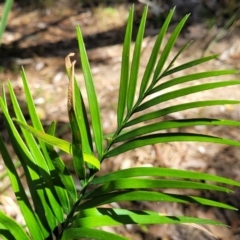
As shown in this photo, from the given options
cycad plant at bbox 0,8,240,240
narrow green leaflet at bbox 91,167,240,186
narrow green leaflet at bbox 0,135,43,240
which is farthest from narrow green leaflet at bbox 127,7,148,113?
narrow green leaflet at bbox 0,135,43,240

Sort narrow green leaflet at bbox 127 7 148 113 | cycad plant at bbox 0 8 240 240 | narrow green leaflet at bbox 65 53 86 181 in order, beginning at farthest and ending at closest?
narrow green leaflet at bbox 127 7 148 113, cycad plant at bbox 0 8 240 240, narrow green leaflet at bbox 65 53 86 181

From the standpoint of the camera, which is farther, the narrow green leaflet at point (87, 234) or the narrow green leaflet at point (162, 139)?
the narrow green leaflet at point (162, 139)

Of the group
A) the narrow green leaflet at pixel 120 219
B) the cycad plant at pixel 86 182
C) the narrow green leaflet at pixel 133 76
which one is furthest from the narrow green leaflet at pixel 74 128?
the narrow green leaflet at pixel 133 76

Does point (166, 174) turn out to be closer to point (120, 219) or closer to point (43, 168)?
point (120, 219)

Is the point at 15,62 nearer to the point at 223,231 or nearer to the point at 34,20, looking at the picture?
the point at 34,20

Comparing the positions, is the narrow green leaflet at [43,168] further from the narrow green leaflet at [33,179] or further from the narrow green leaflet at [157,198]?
the narrow green leaflet at [157,198]

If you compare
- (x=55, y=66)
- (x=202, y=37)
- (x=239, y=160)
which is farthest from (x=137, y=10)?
(x=239, y=160)

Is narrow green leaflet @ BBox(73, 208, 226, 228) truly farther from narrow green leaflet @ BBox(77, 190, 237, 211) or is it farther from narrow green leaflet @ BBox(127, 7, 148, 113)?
narrow green leaflet @ BBox(127, 7, 148, 113)
